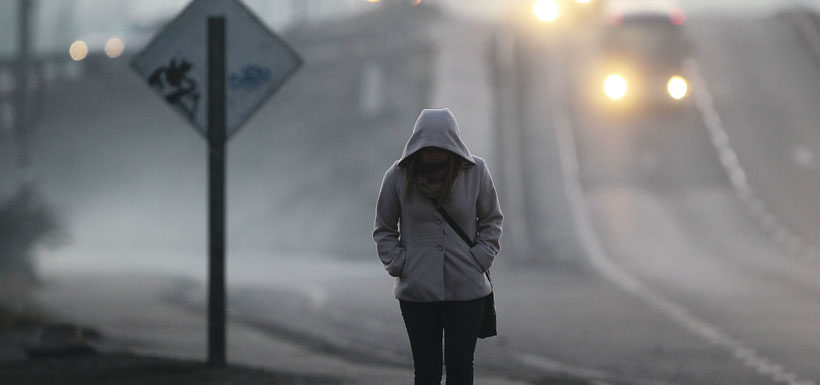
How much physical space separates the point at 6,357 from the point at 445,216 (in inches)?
251

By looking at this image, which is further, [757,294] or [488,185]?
[757,294]

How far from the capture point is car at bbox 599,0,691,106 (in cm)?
4169

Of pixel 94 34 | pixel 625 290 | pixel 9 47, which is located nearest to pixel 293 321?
pixel 625 290

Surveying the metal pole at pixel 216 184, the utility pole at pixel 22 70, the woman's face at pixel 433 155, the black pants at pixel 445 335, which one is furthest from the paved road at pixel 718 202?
the utility pole at pixel 22 70

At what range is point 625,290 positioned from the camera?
70.1 ft

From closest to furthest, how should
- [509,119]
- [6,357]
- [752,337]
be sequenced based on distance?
1. [6,357]
2. [752,337]
3. [509,119]

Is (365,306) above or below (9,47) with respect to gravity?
below

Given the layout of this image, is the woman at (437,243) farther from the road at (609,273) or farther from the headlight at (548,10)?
the headlight at (548,10)

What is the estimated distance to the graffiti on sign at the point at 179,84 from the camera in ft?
34.5

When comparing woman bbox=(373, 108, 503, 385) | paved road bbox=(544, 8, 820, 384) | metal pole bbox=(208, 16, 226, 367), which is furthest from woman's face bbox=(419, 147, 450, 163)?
paved road bbox=(544, 8, 820, 384)

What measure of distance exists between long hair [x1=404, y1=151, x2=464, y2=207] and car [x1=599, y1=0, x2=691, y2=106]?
35.2 m

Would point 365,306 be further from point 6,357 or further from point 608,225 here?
point 608,225

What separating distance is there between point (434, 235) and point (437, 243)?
4 cm

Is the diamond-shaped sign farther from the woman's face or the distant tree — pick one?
the distant tree
